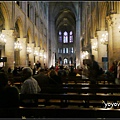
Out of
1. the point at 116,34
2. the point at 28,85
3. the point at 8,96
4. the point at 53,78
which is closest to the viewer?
the point at 8,96

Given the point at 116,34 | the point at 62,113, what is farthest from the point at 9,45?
the point at 62,113

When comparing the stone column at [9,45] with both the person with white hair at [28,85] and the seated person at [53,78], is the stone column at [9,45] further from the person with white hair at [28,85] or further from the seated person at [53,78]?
the person with white hair at [28,85]

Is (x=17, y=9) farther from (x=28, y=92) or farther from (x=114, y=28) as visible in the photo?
(x=28, y=92)

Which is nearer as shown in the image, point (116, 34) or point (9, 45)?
point (116, 34)

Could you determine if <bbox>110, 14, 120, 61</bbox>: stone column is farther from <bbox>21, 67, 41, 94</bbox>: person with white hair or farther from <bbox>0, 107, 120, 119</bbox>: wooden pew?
<bbox>0, 107, 120, 119</bbox>: wooden pew

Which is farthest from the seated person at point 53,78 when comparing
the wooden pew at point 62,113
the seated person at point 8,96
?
the wooden pew at point 62,113

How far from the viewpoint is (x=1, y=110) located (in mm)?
3672

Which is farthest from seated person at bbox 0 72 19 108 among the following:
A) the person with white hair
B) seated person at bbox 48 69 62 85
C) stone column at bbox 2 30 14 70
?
stone column at bbox 2 30 14 70

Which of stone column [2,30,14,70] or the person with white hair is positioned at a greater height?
stone column [2,30,14,70]

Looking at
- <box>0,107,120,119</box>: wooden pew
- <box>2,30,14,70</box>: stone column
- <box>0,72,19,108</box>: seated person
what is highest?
<box>2,30,14,70</box>: stone column

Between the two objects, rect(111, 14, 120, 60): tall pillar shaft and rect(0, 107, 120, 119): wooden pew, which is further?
rect(111, 14, 120, 60): tall pillar shaft

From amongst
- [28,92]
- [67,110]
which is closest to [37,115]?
[67,110]

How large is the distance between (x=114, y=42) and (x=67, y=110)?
1136cm

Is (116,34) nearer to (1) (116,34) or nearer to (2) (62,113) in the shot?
(1) (116,34)
